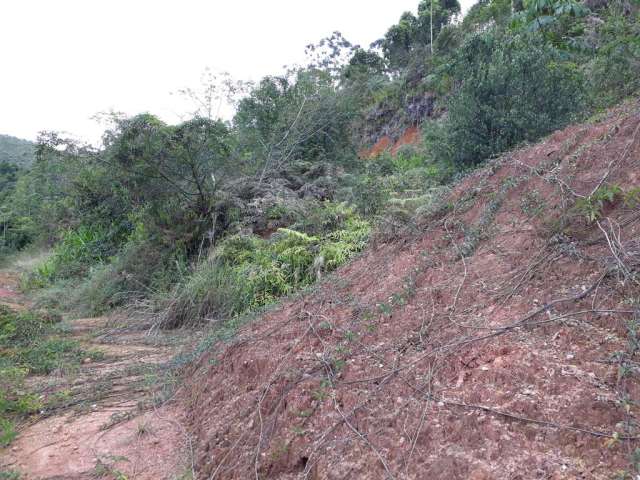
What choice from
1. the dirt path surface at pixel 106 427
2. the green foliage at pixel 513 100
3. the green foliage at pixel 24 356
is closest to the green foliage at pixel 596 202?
the dirt path surface at pixel 106 427

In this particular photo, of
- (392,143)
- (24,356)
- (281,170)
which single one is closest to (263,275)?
(24,356)

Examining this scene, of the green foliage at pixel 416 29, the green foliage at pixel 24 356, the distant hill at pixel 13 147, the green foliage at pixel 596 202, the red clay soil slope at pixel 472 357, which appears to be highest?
the distant hill at pixel 13 147

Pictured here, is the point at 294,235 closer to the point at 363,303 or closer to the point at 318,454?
the point at 363,303

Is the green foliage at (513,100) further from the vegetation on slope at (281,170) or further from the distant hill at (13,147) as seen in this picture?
the distant hill at (13,147)

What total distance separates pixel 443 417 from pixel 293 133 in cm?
1171

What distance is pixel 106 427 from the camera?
4305 millimetres

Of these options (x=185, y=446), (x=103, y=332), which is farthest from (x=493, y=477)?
(x=103, y=332)

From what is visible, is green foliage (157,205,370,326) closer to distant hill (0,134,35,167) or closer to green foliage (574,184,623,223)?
green foliage (574,184,623,223)

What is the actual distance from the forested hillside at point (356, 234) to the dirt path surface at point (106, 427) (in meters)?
0.30

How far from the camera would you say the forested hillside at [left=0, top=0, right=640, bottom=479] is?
304cm

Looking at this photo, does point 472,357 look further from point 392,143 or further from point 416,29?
point 416,29

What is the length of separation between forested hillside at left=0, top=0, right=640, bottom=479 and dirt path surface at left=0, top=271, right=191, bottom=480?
303 mm

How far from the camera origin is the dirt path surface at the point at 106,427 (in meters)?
3.66

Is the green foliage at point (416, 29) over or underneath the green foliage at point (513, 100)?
over
